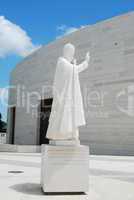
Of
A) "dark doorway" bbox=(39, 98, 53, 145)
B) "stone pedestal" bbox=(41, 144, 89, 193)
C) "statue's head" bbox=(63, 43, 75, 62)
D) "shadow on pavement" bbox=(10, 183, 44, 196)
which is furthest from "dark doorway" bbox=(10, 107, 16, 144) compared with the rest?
"stone pedestal" bbox=(41, 144, 89, 193)

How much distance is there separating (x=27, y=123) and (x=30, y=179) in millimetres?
22315

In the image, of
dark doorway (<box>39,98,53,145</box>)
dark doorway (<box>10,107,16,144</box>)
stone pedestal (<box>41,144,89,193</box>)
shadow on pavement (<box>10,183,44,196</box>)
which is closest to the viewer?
stone pedestal (<box>41,144,89,193</box>)

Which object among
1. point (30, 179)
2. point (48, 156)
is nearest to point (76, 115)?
point (48, 156)

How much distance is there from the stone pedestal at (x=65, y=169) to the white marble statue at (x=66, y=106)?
372 millimetres

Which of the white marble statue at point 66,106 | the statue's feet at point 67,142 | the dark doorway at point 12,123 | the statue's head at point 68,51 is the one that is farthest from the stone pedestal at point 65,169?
the dark doorway at point 12,123

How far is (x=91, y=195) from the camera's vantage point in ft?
24.4

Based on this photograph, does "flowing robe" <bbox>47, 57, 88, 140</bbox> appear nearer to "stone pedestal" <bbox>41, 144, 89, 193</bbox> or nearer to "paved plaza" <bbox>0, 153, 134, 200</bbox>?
"stone pedestal" <bbox>41, 144, 89, 193</bbox>

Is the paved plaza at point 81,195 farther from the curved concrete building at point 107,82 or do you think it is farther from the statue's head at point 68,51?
the curved concrete building at point 107,82

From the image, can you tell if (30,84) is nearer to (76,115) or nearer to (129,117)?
(129,117)

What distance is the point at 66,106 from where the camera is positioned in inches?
313

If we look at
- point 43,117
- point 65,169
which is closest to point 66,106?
point 65,169

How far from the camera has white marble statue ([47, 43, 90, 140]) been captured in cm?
782

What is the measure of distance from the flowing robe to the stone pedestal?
1.26ft

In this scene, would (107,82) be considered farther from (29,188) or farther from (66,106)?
(29,188)
